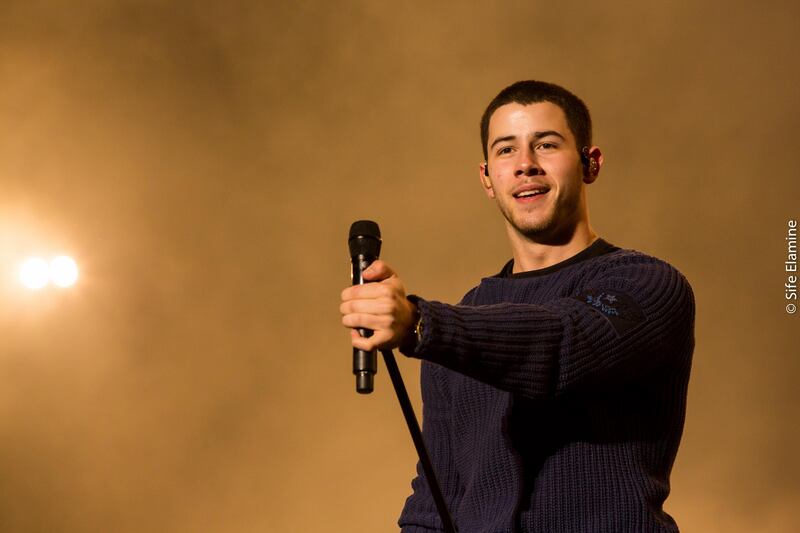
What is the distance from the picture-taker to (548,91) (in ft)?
5.19

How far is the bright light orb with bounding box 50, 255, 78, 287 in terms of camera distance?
3424 mm

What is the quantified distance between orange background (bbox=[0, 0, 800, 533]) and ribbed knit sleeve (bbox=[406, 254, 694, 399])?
2290 mm

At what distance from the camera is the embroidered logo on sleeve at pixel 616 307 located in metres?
1.05

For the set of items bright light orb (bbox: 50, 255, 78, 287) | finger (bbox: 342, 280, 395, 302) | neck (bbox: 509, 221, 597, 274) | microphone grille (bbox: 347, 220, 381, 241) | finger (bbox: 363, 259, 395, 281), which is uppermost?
bright light orb (bbox: 50, 255, 78, 287)

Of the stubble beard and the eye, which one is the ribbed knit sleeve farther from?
the eye

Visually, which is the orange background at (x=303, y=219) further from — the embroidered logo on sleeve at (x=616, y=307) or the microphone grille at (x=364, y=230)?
the microphone grille at (x=364, y=230)

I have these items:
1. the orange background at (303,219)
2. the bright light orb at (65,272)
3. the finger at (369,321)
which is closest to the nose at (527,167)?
the finger at (369,321)

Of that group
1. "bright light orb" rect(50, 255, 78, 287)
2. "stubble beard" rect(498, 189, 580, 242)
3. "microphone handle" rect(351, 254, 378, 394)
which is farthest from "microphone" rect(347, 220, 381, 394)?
"bright light orb" rect(50, 255, 78, 287)

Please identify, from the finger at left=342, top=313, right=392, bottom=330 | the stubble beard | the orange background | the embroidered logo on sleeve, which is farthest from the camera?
the orange background

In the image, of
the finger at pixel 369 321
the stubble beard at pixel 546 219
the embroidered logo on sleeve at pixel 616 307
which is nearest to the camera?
the finger at pixel 369 321

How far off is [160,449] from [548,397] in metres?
2.67

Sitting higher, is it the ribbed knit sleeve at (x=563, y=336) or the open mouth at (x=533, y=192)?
the open mouth at (x=533, y=192)

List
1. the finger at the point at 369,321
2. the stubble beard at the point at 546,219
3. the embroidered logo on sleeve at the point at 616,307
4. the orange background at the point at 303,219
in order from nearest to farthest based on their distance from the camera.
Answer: the finger at the point at 369,321 → the embroidered logo on sleeve at the point at 616,307 → the stubble beard at the point at 546,219 → the orange background at the point at 303,219

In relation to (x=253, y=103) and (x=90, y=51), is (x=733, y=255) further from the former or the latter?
(x=90, y=51)
